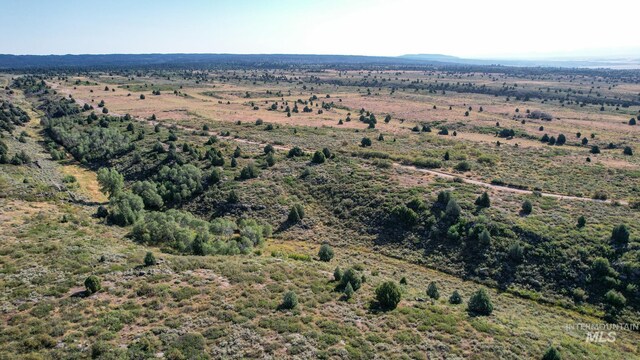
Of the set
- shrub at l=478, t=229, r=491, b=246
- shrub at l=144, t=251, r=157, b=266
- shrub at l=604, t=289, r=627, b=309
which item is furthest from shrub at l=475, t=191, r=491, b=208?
shrub at l=144, t=251, r=157, b=266

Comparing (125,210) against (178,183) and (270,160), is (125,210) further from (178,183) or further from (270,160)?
(270,160)

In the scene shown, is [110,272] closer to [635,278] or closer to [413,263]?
[413,263]

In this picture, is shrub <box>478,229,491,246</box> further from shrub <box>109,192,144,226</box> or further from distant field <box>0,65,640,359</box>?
shrub <box>109,192,144,226</box>

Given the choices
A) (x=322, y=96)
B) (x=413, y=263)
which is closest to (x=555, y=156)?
(x=413, y=263)

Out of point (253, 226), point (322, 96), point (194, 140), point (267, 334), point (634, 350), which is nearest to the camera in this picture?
point (267, 334)

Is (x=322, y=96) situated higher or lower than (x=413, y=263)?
higher

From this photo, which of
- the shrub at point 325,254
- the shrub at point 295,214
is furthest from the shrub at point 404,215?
the shrub at point 325,254

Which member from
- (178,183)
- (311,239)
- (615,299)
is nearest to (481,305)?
(615,299)
